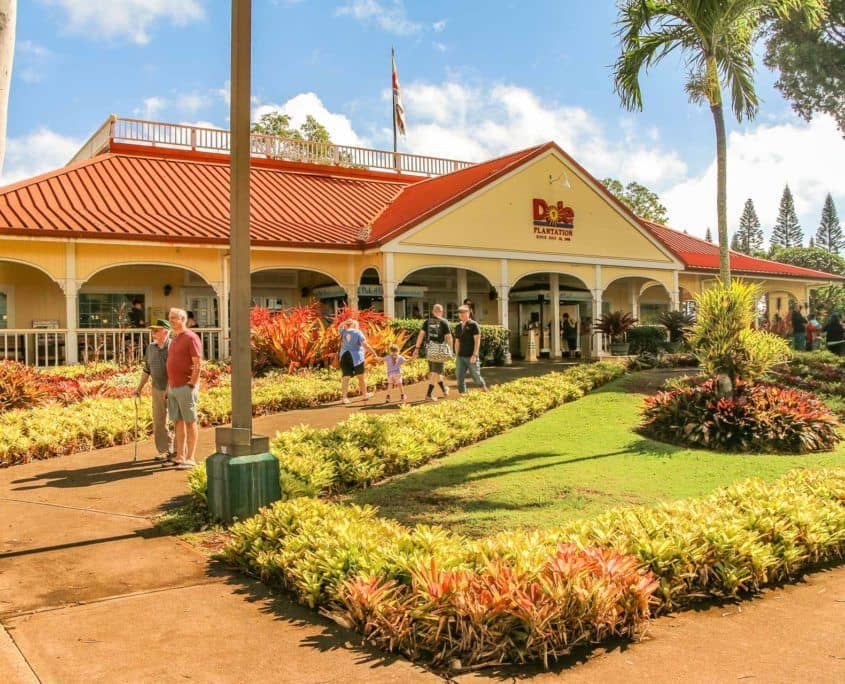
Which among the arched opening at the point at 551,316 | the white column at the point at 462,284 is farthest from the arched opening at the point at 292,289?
the arched opening at the point at 551,316

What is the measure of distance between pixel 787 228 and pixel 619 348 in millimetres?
91710

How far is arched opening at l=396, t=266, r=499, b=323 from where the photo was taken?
2266cm

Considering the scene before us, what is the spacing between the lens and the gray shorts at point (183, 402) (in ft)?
27.1

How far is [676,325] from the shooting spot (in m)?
20.6

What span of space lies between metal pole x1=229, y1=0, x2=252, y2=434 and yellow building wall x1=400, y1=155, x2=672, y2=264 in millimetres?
13585

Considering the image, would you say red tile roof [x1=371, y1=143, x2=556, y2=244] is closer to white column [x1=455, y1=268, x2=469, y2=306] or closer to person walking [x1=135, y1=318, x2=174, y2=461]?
white column [x1=455, y1=268, x2=469, y2=306]

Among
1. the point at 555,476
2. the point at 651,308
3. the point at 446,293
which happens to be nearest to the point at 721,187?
the point at 555,476

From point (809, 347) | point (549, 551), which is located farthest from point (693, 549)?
point (809, 347)

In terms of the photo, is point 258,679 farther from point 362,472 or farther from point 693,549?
point 362,472

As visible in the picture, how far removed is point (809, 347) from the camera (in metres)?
24.0

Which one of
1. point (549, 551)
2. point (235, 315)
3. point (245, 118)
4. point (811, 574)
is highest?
point (245, 118)

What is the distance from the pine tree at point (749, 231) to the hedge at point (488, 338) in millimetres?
100136

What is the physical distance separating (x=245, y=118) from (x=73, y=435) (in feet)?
16.5

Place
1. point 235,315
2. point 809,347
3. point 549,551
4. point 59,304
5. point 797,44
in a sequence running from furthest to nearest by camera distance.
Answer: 1. point 797,44
2. point 809,347
3. point 59,304
4. point 235,315
5. point 549,551
